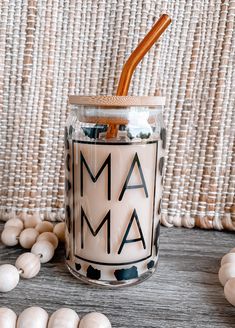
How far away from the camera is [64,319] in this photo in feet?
0.88

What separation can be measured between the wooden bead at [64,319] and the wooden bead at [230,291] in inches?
5.4

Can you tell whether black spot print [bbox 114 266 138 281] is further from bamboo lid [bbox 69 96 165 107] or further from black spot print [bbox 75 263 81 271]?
bamboo lid [bbox 69 96 165 107]

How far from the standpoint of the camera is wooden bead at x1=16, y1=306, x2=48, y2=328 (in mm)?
268

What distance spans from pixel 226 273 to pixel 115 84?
0.93 ft

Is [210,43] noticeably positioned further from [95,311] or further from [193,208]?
[95,311]

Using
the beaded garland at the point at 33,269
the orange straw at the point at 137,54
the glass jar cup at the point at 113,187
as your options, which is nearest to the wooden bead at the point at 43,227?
the beaded garland at the point at 33,269

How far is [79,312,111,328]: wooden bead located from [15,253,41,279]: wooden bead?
0.30ft

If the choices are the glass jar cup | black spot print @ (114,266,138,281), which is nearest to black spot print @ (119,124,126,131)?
the glass jar cup

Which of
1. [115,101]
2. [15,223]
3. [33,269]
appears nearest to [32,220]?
[15,223]

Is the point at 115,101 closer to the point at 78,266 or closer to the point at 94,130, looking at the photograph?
the point at 94,130

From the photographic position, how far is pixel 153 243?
350 millimetres

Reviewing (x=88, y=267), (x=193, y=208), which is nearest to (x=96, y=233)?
(x=88, y=267)

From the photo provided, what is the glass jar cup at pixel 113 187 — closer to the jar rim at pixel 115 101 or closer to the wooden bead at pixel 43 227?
the jar rim at pixel 115 101

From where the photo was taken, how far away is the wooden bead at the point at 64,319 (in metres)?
A: 0.27
